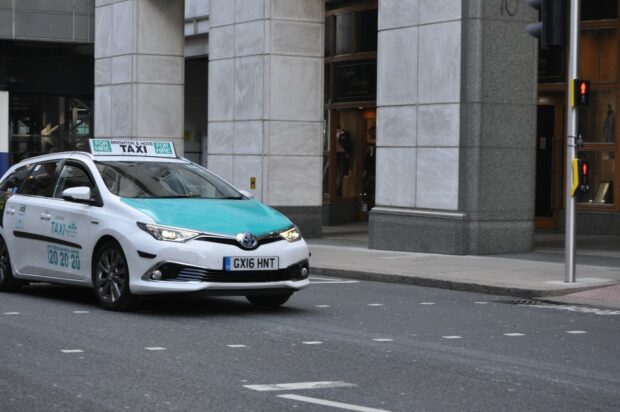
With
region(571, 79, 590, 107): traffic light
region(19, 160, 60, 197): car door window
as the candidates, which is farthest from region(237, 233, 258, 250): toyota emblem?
region(571, 79, 590, 107): traffic light

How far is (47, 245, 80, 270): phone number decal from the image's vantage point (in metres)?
12.0

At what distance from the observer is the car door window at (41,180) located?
12875 millimetres

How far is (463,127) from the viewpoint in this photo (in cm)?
1902

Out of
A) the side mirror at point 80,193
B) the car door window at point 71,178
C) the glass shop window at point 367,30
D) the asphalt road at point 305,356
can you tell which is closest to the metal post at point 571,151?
the asphalt road at point 305,356

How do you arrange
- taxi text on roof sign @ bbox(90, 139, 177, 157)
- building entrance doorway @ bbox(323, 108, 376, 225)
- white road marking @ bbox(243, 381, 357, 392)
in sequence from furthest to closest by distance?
building entrance doorway @ bbox(323, 108, 376, 225) < taxi text on roof sign @ bbox(90, 139, 177, 157) < white road marking @ bbox(243, 381, 357, 392)

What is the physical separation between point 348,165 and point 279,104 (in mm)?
5526

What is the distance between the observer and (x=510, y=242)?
63.2 ft

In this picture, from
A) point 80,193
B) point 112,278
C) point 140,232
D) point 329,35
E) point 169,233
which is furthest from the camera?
point 329,35

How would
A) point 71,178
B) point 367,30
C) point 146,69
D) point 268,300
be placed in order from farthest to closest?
point 146,69 → point 367,30 → point 71,178 → point 268,300

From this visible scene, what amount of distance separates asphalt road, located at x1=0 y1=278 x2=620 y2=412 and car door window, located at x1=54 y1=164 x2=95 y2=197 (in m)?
1.18

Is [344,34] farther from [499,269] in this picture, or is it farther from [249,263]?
[249,263]

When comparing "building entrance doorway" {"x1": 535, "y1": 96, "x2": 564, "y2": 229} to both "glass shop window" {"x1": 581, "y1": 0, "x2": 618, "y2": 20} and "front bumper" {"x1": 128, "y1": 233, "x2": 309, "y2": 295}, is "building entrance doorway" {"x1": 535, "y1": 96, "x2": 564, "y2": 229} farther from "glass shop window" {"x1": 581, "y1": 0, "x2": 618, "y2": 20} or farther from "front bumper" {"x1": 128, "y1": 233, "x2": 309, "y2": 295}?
"front bumper" {"x1": 128, "y1": 233, "x2": 309, "y2": 295}

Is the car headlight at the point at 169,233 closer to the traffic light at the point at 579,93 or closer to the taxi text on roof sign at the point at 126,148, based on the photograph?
the taxi text on roof sign at the point at 126,148

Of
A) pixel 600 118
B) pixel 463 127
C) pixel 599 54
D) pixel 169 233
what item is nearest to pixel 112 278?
pixel 169 233
